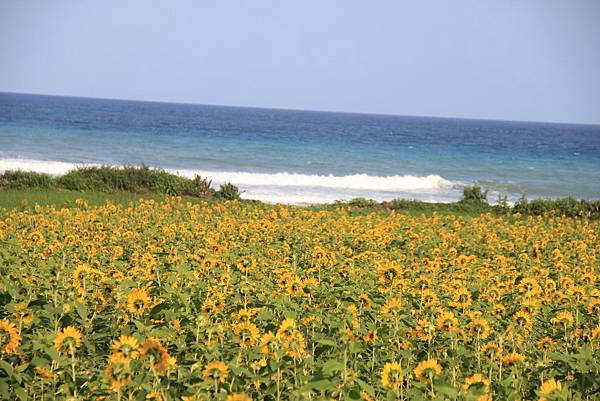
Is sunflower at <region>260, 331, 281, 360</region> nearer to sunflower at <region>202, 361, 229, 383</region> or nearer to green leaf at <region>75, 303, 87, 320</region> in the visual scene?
sunflower at <region>202, 361, 229, 383</region>

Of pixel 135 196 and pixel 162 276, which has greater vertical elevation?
pixel 162 276

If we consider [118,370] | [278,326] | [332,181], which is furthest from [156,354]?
[332,181]

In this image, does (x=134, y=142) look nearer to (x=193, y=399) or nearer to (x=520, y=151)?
(x=520, y=151)

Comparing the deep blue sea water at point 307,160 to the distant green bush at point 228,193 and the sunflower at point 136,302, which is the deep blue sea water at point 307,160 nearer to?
the distant green bush at point 228,193

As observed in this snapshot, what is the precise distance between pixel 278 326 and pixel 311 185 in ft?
90.2

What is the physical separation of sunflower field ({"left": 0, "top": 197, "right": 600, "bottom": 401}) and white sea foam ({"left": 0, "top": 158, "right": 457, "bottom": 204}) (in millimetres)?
17218

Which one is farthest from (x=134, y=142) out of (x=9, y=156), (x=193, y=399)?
(x=193, y=399)

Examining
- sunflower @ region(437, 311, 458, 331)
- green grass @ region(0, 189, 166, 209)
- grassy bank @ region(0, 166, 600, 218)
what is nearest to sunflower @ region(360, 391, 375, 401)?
sunflower @ region(437, 311, 458, 331)

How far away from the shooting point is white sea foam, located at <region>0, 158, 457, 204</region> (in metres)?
28.5

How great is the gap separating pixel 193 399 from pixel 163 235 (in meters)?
7.22

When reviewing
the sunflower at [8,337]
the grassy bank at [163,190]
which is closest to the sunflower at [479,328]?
the sunflower at [8,337]

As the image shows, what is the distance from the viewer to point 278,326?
505 cm

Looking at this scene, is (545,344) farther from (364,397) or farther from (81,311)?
(81,311)

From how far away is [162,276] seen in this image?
21.6ft
